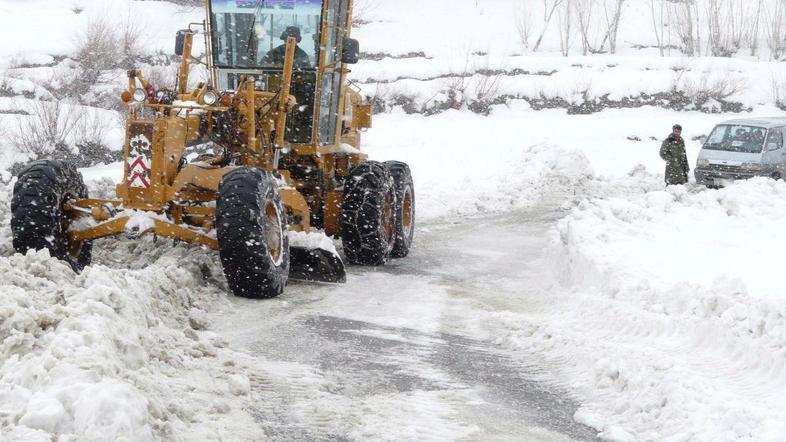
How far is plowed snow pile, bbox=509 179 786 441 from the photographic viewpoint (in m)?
5.54

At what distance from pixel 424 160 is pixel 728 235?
38.7 feet

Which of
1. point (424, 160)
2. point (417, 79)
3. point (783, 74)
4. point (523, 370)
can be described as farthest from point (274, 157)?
point (783, 74)

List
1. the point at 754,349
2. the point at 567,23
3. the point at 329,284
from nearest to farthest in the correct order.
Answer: the point at 754,349 < the point at 329,284 < the point at 567,23

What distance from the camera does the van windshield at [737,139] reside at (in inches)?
816

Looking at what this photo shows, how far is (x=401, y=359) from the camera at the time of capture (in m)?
6.92

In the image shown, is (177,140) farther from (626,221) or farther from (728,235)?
(728,235)

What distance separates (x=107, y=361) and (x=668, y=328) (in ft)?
13.5

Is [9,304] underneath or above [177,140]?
underneath

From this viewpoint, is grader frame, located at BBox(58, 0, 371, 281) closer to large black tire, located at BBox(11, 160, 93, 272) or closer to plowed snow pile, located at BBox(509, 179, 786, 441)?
large black tire, located at BBox(11, 160, 93, 272)

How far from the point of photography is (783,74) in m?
35.4

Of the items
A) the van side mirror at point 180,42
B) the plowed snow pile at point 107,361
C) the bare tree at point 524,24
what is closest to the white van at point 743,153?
the van side mirror at point 180,42

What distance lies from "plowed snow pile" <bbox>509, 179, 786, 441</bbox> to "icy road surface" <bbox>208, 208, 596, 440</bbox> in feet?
0.99

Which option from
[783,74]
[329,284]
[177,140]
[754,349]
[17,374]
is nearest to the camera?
[17,374]

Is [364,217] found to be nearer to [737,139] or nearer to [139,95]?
[139,95]
